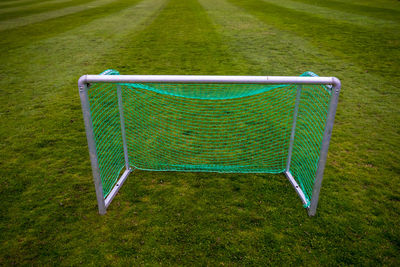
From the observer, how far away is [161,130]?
4680 mm

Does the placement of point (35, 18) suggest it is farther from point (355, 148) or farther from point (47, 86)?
point (355, 148)

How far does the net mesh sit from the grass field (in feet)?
0.79

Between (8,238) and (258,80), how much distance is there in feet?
9.07

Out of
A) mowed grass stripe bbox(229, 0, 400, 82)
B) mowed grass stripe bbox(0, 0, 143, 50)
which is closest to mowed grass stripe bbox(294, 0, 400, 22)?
mowed grass stripe bbox(229, 0, 400, 82)

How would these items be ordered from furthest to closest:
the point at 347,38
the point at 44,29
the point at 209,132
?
the point at 44,29
the point at 347,38
the point at 209,132

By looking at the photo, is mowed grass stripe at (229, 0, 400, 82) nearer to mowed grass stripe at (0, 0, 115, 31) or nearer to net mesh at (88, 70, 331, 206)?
net mesh at (88, 70, 331, 206)

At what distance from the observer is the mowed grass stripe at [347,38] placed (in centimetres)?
788

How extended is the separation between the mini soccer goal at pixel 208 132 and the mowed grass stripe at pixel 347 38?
3.85 metres

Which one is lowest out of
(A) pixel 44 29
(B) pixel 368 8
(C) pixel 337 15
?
(A) pixel 44 29

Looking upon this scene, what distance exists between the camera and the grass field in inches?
103

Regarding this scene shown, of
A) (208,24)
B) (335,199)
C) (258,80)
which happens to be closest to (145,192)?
(258,80)

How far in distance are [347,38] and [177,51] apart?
6.05 metres

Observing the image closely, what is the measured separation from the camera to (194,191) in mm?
3379

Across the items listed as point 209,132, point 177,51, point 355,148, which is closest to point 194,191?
point 209,132
